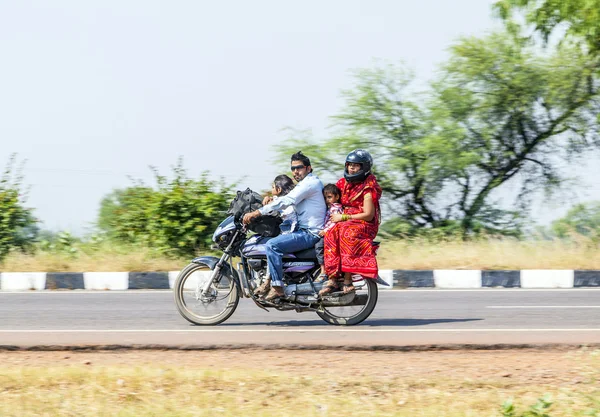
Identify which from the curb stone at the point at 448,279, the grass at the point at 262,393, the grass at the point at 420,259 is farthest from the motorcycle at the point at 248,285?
the grass at the point at 420,259

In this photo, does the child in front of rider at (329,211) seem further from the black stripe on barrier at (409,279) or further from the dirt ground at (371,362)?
the black stripe on barrier at (409,279)

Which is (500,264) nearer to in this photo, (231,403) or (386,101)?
(386,101)

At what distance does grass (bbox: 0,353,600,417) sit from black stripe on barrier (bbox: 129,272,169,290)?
21.2 feet

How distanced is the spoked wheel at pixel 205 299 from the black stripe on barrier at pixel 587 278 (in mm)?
6140

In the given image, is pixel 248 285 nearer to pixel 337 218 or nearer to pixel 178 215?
pixel 337 218

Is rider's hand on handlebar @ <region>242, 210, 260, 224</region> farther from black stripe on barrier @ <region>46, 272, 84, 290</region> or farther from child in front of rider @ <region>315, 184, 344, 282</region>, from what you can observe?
black stripe on barrier @ <region>46, 272, 84, 290</region>

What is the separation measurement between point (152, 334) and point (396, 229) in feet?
35.0

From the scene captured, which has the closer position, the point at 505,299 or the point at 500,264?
the point at 505,299

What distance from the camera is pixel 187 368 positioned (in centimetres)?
616

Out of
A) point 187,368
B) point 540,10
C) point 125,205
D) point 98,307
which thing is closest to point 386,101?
point 540,10

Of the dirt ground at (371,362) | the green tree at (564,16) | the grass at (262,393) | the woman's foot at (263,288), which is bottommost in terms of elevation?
the grass at (262,393)

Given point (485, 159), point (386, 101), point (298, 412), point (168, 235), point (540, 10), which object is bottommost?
point (298, 412)

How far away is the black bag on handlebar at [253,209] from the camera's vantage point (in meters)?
8.12

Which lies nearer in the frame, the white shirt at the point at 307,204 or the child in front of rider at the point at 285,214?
the white shirt at the point at 307,204
